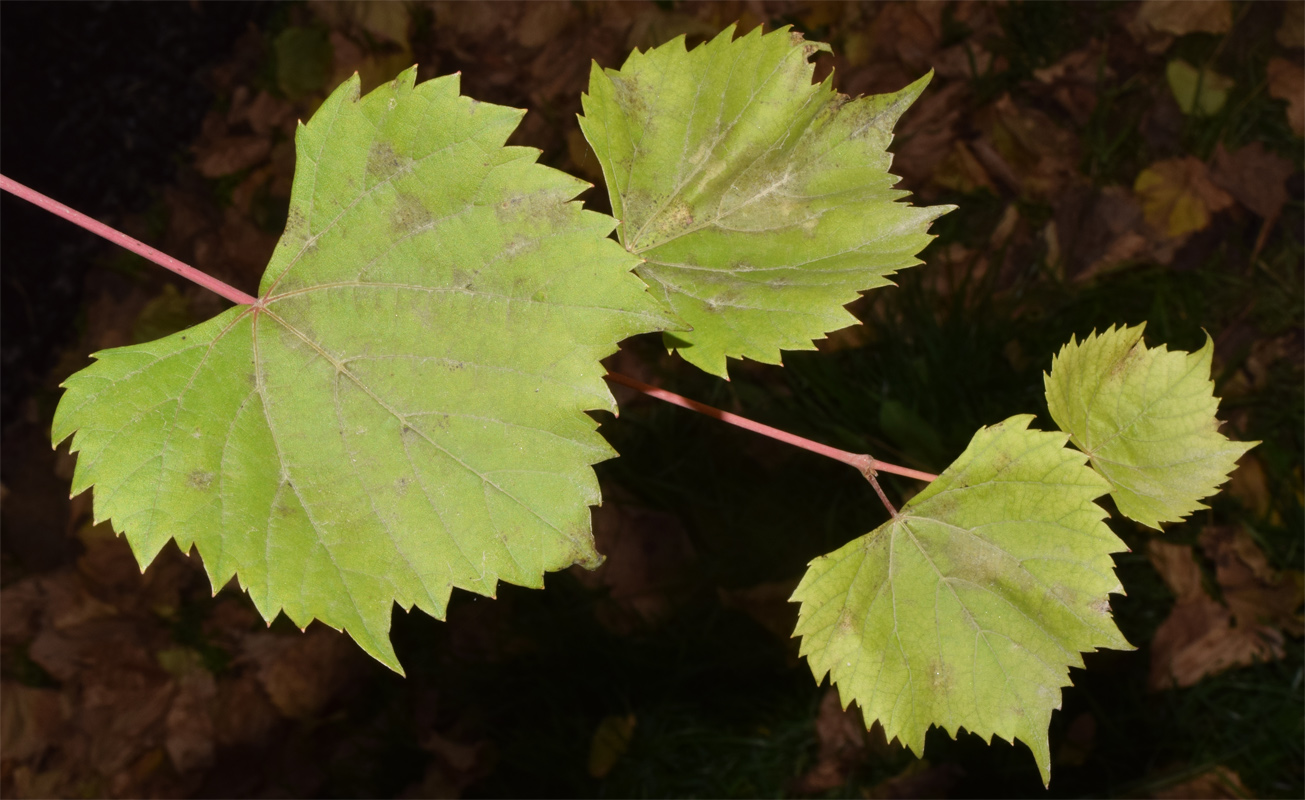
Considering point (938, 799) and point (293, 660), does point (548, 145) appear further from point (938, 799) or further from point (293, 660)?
point (938, 799)

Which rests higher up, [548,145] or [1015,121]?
[548,145]

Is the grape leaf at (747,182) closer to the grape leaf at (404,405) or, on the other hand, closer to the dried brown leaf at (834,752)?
the grape leaf at (404,405)

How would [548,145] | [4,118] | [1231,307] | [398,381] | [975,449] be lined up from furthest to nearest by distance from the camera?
[4,118], [548,145], [1231,307], [975,449], [398,381]

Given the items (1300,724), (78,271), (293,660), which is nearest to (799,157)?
(1300,724)

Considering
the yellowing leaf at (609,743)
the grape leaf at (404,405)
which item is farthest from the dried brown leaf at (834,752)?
the grape leaf at (404,405)

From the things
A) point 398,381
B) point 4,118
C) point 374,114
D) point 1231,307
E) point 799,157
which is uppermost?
point 4,118
